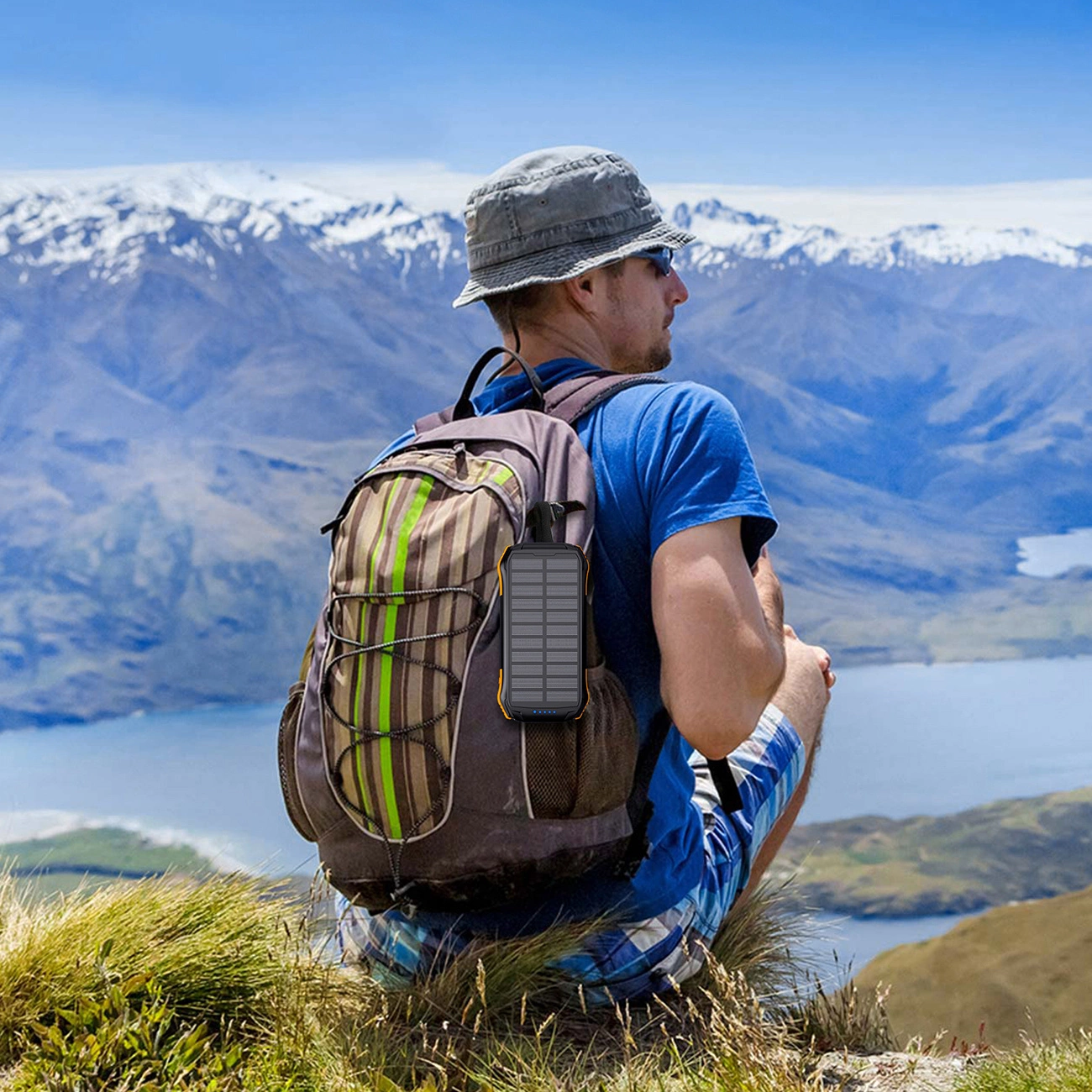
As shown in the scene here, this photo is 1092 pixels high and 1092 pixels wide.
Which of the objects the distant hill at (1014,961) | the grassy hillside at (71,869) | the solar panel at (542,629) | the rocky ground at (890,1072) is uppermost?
the solar panel at (542,629)

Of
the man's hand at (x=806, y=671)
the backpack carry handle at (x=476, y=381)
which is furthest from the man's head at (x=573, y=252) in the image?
the man's hand at (x=806, y=671)

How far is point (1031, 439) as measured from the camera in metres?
156

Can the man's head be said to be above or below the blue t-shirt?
above

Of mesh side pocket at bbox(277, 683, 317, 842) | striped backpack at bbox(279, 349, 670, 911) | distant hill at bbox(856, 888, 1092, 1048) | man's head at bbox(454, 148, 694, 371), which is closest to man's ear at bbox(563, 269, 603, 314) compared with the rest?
man's head at bbox(454, 148, 694, 371)

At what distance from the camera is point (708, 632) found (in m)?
1.90

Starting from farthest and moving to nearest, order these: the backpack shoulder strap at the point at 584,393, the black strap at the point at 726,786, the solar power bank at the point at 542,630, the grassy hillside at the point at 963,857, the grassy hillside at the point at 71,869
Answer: the grassy hillside at the point at 963,857, the grassy hillside at the point at 71,869, the black strap at the point at 726,786, the backpack shoulder strap at the point at 584,393, the solar power bank at the point at 542,630

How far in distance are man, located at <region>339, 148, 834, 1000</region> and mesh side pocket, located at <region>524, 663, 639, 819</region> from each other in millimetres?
106

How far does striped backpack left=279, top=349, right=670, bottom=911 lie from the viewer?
6.18 ft

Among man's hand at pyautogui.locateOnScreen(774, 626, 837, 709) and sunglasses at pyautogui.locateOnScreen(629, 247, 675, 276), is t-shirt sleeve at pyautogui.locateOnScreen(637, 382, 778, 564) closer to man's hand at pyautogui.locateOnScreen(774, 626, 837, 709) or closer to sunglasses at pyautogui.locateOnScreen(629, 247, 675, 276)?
sunglasses at pyautogui.locateOnScreen(629, 247, 675, 276)

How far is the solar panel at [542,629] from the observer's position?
1.86 metres

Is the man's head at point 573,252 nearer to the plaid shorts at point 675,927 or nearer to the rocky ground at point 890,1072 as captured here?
the plaid shorts at point 675,927

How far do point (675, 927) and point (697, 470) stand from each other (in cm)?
82

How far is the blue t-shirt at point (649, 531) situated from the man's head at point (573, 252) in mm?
149

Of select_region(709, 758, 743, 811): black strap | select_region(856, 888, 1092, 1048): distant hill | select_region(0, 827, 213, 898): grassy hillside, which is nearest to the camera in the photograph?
select_region(709, 758, 743, 811): black strap
